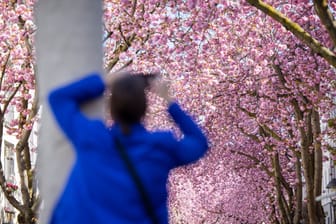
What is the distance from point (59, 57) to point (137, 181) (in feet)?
2.00

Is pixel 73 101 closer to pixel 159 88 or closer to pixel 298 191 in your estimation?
pixel 159 88

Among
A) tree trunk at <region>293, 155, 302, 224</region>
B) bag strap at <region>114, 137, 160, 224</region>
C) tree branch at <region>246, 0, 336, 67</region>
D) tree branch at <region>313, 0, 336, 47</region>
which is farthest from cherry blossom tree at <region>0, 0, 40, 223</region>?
bag strap at <region>114, 137, 160, 224</region>

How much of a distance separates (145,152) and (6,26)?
1311 centimetres

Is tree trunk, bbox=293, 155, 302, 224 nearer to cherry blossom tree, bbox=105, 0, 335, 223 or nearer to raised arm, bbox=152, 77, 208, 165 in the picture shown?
cherry blossom tree, bbox=105, 0, 335, 223

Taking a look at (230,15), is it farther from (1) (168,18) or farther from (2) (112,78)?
(2) (112,78)

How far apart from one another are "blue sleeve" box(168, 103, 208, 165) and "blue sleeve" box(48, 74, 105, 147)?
1.26 ft

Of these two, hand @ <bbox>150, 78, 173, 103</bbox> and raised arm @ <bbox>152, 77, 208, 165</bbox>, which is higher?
hand @ <bbox>150, 78, 173, 103</bbox>

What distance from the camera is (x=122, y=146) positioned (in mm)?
3170

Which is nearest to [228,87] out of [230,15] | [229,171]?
[230,15]

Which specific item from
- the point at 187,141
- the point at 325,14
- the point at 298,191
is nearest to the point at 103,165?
the point at 187,141

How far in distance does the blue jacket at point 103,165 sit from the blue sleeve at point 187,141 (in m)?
0.02

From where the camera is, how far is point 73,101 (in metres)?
3.24

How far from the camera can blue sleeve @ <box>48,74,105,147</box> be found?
3.18 metres


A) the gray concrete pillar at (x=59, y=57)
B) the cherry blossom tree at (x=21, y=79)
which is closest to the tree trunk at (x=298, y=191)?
the cherry blossom tree at (x=21, y=79)
